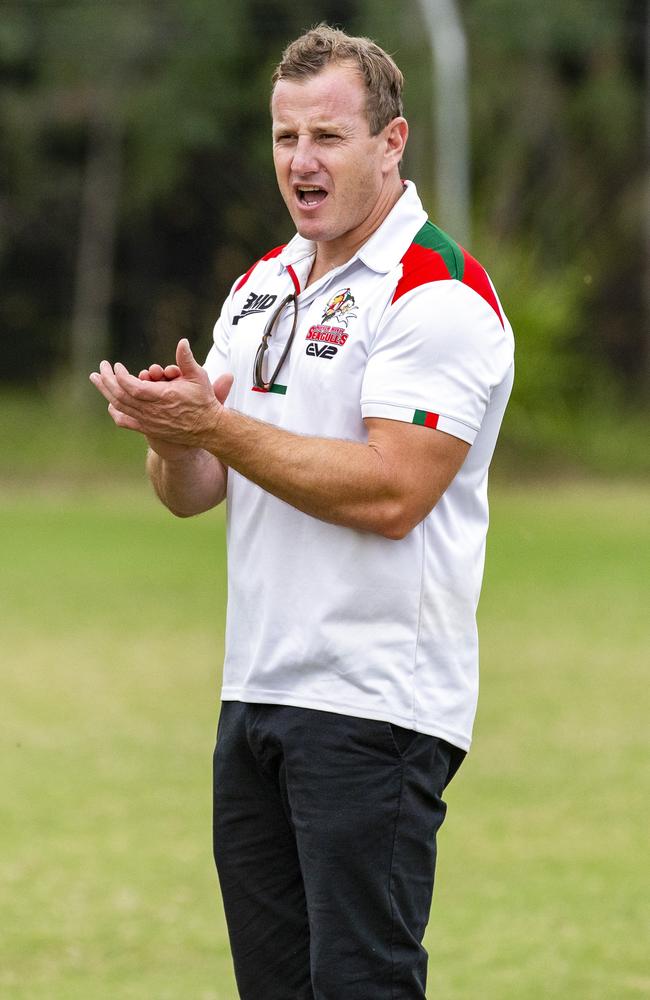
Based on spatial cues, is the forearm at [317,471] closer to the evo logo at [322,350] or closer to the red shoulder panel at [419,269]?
the evo logo at [322,350]

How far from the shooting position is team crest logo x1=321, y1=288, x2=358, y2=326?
3303mm

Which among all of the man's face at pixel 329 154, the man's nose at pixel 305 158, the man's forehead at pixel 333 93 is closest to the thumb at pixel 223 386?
the man's face at pixel 329 154

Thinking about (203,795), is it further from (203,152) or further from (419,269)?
(203,152)

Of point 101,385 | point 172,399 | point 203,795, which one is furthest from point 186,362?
point 203,795

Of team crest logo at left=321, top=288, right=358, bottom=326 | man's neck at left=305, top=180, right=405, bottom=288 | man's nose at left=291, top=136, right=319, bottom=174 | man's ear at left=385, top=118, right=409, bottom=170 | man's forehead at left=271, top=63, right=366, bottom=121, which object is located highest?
man's forehead at left=271, top=63, right=366, bottom=121

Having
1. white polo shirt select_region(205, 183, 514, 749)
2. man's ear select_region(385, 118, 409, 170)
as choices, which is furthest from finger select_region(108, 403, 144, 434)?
man's ear select_region(385, 118, 409, 170)

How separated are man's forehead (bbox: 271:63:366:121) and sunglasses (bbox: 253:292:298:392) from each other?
1.26 ft

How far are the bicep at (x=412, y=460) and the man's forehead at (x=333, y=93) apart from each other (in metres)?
0.62

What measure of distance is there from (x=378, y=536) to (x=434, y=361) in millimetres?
356

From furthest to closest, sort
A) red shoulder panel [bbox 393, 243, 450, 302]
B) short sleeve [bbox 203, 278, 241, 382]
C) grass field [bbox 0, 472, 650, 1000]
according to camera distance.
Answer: grass field [bbox 0, 472, 650, 1000]
short sleeve [bbox 203, 278, 241, 382]
red shoulder panel [bbox 393, 243, 450, 302]

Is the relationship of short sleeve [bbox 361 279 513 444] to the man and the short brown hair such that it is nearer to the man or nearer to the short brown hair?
the man

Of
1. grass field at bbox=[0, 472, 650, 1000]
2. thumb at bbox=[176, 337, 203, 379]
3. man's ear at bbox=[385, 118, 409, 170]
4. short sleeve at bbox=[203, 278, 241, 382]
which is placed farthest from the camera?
grass field at bbox=[0, 472, 650, 1000]

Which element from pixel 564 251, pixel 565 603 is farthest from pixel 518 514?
pixel 564 251

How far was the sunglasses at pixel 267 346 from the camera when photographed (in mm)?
3387
